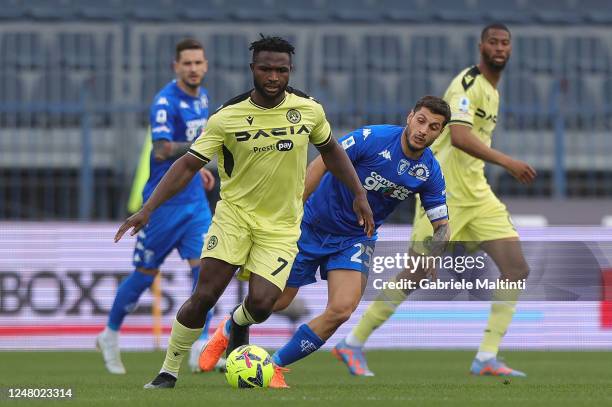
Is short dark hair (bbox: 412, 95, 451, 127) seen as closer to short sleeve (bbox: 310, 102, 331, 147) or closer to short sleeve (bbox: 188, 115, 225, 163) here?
short sleeve (bbox: 310, 102, 331, 147)

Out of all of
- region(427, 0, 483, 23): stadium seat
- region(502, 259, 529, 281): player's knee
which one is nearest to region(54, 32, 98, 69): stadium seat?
region(427, 0, 483, 23): stadium seat

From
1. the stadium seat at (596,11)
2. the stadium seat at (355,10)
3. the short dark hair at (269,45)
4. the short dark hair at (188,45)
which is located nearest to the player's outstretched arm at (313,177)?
the short dark hair at (269,45)

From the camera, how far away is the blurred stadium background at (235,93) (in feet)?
39.2

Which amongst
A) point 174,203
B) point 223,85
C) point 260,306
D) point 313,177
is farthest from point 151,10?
point 260,306

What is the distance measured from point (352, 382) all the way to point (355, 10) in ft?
39.3

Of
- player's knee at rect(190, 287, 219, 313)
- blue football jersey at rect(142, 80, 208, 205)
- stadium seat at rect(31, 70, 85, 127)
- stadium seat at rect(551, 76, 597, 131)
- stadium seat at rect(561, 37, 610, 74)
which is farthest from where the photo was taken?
stadium seat at rect(561, 37, 610, 74)

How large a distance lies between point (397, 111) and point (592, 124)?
3.01 m

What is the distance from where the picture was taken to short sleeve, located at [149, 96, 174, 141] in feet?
29.0

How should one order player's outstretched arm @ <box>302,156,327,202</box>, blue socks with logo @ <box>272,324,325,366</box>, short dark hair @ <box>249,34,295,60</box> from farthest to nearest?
player's outstretched arm @ <box>302,156,327,202</box>, blue socks with logo @ <box>272,324,325,366</box>, short dark hair @ <box>249,34,295,60</box>

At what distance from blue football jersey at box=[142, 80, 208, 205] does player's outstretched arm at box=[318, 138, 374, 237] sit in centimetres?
243

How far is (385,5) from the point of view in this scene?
1919cm

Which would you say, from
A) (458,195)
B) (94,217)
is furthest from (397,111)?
(458,195)

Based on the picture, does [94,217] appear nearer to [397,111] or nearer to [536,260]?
[397,111]

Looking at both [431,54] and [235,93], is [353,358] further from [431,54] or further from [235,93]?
[431,54]
